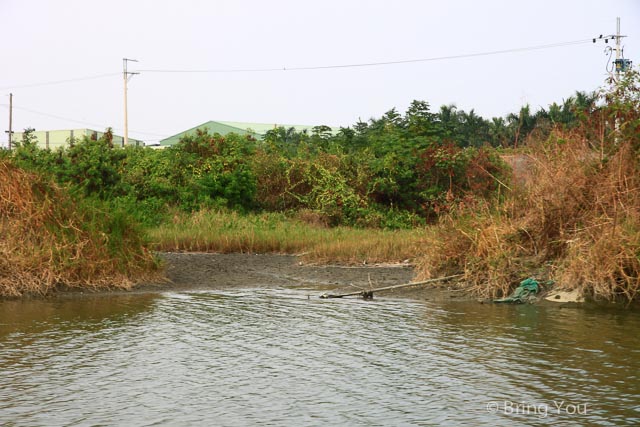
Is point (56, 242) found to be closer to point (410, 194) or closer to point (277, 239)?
point (277, 239)

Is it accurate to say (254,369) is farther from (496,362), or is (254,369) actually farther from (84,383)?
(496,362)

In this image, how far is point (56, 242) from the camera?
49.2ft

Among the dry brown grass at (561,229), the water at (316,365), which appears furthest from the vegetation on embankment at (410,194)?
the water at (316,365)

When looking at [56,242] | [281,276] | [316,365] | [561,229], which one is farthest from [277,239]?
[316,365]

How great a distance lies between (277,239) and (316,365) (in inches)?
533

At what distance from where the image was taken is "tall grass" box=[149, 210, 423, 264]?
19.7 m

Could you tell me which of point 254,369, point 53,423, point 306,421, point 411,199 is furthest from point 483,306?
point 411,199

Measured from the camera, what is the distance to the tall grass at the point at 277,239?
A: 19.7 metres

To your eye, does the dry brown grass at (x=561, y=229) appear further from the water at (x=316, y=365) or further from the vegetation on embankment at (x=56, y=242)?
the vegetation on embankment at (x=56, y=242)

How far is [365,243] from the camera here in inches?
802

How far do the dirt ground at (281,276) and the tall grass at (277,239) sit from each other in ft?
2.13

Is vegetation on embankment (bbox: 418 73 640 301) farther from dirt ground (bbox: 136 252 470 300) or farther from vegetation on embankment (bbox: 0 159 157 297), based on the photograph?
vegetation on embankment (bbox: 0 159 157 297)

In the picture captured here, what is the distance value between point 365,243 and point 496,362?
11346mm

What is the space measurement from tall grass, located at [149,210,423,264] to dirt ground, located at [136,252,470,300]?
2.13ft
